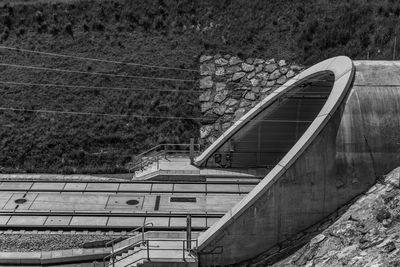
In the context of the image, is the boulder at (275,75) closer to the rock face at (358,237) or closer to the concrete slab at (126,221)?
the concrete slab at (126,221)

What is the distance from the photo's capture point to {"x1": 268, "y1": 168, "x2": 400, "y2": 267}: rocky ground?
730 inches

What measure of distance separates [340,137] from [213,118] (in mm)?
13401

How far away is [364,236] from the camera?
1977 centimetres

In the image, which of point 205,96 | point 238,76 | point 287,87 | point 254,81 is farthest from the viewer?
point 238,76

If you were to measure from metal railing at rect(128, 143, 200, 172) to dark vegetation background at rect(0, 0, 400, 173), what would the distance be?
508 mm

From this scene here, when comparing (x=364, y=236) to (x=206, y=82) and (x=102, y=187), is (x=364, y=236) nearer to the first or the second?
(x=102, y=187)

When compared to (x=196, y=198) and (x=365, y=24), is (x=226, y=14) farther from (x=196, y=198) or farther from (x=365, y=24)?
(x=196, y=198)

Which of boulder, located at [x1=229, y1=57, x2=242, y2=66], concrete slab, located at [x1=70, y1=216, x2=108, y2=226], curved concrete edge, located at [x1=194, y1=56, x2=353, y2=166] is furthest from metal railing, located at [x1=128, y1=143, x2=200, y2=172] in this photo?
boulder, located at [x1=229, y1=57, x2=242, y2=66]

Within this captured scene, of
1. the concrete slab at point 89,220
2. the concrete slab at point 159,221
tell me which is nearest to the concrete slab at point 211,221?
the concrete slab at point 159,221

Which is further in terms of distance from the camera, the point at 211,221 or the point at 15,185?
the point at 15,185

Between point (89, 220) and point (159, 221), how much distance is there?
2.90m

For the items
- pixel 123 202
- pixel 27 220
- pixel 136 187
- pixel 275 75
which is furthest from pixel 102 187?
pixel 275 75

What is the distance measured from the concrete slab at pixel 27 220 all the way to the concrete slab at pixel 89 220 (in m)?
1.31

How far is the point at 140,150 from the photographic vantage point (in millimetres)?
33188
